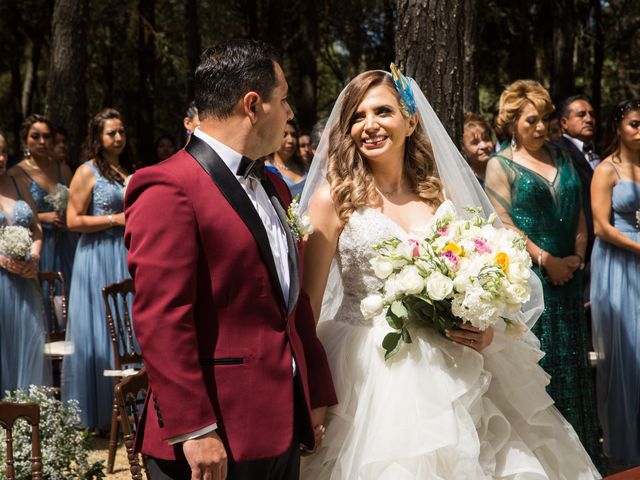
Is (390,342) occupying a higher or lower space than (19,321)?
higher

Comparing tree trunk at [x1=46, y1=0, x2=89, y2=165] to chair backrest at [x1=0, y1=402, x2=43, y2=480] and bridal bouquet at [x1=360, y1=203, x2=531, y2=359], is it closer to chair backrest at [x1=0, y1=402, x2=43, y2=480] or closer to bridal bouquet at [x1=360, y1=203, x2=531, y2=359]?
chair backrest at [x1=0, y1=402, x2=43, y2=480]

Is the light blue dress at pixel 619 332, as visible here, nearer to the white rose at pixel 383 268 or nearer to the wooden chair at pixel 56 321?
the white rose at pixel 383 268

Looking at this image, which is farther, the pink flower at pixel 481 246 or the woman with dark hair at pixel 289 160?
the woman with dark hair at pixel 289 160

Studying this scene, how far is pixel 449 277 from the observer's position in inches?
128

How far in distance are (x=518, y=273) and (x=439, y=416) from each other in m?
Answer: 0.62

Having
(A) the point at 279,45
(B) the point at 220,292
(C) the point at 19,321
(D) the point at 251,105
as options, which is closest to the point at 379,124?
(D) the point at 251,105

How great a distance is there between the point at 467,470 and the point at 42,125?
650cm

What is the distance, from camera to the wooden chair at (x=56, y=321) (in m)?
7.04

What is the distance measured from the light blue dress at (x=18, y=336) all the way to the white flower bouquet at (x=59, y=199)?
1.62m

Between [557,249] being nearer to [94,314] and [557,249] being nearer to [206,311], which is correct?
[206,311]

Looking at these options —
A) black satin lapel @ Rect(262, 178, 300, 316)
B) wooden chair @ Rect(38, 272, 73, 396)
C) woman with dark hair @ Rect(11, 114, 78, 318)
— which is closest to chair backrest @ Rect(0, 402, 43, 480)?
black satin lapel @ Rect(262, 178, 300, 316)

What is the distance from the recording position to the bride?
3277mm

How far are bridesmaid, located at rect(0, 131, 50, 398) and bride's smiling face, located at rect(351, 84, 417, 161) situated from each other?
3940 millimetres

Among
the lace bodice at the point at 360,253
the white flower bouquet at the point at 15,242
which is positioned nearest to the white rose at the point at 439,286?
the lace bodice at the point at 360,253
